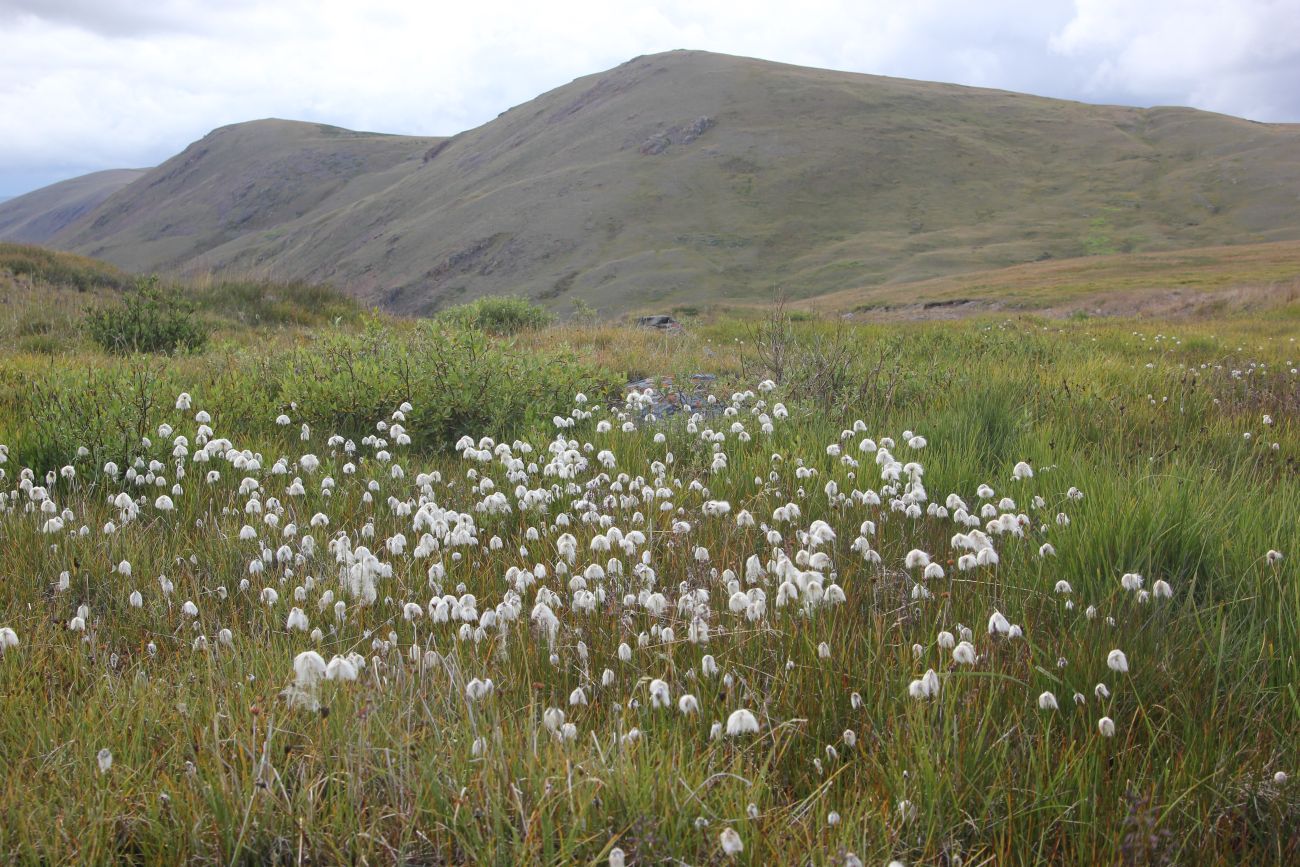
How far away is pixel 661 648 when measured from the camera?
2.91 m

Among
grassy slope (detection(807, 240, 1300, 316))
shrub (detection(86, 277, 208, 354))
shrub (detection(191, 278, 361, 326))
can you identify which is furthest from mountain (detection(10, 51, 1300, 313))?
shrub (detection(86, 277, 208, 354))

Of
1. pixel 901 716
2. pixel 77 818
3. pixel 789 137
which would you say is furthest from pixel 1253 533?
pixel 789 137

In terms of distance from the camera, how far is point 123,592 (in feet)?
11.6

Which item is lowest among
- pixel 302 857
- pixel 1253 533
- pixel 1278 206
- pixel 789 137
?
pixel 302 857

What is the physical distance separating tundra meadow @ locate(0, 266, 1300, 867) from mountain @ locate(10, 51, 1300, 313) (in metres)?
84.0

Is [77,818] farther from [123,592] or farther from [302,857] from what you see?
[123,592]

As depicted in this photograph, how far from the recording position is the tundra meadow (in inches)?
76.2

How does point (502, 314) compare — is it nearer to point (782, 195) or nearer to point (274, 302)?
point (274, 302)

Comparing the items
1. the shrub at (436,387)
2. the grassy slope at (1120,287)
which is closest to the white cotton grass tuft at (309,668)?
the shrub at (436,387)

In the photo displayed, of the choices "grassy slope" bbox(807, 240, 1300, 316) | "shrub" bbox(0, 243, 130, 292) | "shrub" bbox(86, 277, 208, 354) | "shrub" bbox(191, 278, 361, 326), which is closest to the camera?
"shrub" bbox(86, 277, 208, 354)

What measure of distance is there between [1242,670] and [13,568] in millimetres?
4958

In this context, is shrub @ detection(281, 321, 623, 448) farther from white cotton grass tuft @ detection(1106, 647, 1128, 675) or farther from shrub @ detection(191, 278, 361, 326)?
shrub @ detection(191, 278, 361, 326)

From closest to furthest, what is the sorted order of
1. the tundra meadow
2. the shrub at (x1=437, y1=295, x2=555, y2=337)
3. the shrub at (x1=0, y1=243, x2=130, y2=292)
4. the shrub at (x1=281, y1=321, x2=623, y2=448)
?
the tundra meadow
the shrub at (x1=281, y1=321, x2=623, y2=448)
the shrub at (x1=437, y1=295, x2=555, y2=337)
the shrub at (x1=0, y1=243, x2=130, y2=292)

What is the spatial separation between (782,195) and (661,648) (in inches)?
5075
